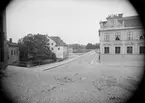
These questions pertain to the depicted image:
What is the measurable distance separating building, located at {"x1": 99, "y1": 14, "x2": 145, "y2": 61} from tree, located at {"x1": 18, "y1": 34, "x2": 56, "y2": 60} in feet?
40.4

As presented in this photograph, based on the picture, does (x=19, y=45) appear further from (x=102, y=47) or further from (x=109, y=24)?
(x=109, y=24)

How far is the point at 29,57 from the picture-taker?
56.6ft

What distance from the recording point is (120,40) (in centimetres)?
1298

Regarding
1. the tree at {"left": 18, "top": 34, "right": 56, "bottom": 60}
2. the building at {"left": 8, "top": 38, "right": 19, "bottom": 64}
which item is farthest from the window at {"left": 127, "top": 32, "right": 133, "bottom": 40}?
the building at {"left": 8, "top": 38, "right": 19, "bottom": 64}

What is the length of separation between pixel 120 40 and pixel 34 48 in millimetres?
16888

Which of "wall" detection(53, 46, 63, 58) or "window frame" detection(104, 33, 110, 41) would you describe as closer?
"window frame" detection(104, 33, 110, 41)

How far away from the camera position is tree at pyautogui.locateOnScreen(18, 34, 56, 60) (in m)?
16.8

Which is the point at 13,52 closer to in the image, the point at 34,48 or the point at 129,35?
the point at 34,48

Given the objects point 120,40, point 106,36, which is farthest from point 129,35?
point 106,36

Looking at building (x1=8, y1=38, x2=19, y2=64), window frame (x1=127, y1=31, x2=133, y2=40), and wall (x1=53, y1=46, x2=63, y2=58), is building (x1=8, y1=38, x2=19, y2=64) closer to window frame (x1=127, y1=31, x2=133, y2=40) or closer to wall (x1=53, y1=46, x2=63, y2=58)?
wall (x1=53, y1=46, x2=63, y2=58)

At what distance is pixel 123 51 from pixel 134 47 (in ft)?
5.63

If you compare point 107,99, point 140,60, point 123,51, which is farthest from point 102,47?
point 107,99

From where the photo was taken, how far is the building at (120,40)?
40.5 feet

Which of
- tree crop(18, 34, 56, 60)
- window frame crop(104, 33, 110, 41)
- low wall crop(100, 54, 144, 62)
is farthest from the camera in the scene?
tree crop(18, 34, 56, 60)
